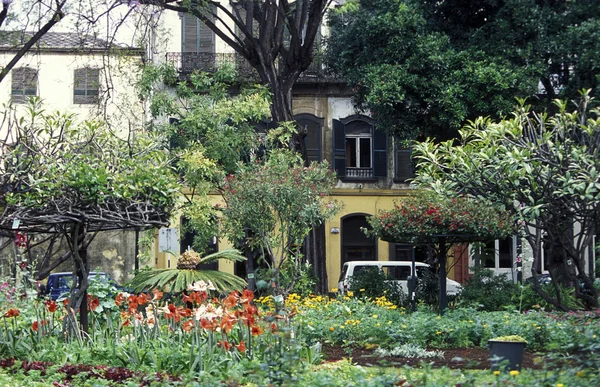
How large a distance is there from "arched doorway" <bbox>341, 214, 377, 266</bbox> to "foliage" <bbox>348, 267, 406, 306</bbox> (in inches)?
477

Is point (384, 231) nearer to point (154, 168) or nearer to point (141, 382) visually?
point (154, 168)

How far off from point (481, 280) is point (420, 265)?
528 cm

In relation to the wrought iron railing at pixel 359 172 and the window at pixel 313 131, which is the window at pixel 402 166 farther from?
the window at pixel 313 131

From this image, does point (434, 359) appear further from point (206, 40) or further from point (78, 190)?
point (206, 40)

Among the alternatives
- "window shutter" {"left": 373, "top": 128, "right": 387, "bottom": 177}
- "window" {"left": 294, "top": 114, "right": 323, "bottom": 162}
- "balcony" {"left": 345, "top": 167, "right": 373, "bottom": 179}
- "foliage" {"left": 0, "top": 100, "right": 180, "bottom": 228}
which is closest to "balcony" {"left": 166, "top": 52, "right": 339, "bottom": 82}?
"window" {"left": 294, "top": 114, "right": 323, "bottom": 162}

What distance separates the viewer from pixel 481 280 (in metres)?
22.7

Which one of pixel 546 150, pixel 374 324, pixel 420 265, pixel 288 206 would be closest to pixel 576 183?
pixel 546 150

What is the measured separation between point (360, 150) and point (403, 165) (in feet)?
5.53

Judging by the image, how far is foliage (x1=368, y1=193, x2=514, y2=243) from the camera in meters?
18.8

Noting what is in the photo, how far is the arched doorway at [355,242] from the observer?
35406 mm

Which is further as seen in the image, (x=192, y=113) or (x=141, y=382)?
(x=192, y=113)

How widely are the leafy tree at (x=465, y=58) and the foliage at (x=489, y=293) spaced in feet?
15.2

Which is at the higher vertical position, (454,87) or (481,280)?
(454,87)

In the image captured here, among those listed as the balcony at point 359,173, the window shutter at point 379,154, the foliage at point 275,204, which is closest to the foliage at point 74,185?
the foliage at point 275,204
